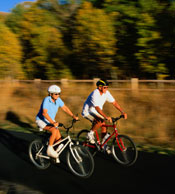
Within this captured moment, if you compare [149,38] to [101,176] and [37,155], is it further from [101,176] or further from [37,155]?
[101,176]

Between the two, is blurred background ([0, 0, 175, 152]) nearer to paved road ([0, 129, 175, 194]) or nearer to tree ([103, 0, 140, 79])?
tree ([103, 0, 140, 79])

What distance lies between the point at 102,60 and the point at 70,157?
12.6 m

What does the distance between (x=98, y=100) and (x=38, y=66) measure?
19.2m

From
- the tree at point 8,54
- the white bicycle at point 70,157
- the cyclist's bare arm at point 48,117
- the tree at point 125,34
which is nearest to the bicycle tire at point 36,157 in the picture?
the white bicycle at point 70,157

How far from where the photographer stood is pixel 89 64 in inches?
747

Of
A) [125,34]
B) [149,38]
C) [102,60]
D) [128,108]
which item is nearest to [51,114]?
[128,108]

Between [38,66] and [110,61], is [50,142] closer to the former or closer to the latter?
[110,61]

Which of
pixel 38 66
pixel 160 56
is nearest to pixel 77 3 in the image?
pixel 38 66

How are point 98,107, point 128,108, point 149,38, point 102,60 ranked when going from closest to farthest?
point 98,107 < point 128,108 < point 149,38 < point 102,60

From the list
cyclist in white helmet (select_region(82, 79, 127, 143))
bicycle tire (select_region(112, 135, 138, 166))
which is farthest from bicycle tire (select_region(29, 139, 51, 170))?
bicycle tire (select_region(112, 135, 138, 166))

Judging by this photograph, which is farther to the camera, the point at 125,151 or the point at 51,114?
the point at 125,151

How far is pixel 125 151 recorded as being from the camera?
6266mm

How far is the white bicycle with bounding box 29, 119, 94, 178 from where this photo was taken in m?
5.49

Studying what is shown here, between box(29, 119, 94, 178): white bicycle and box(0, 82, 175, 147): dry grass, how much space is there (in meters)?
3.80
